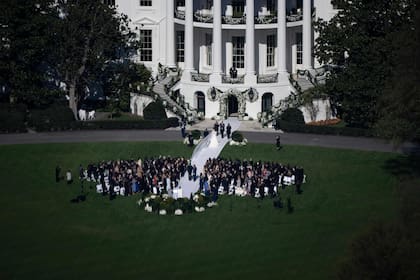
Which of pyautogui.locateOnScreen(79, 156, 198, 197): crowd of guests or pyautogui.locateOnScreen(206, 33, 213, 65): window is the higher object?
pyautogui.locateOnScreen(206, 33, 213, 65): window

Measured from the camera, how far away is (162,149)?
258 feet

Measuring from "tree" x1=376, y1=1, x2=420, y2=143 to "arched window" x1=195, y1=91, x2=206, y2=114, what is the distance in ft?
85.1

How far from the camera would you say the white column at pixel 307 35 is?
299 feet

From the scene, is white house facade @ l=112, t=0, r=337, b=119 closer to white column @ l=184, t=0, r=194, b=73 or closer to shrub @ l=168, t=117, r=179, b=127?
white column @ l=184, t=0, r=194, b=73

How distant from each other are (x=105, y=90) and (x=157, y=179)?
84.7ft

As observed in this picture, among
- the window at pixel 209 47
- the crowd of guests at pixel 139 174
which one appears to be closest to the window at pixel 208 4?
the window at pixel 209 47

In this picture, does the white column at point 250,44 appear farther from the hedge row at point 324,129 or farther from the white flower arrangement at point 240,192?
the white flower arrangement at point 240,192

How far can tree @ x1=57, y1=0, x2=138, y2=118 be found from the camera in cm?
8575

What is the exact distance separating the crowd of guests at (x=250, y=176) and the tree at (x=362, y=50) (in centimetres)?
868

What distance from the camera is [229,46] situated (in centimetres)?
9419

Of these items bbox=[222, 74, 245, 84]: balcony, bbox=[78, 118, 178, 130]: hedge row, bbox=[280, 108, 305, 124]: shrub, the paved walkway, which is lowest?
the paved walkway

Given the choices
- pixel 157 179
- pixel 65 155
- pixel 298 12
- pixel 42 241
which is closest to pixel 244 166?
pixel 157 179

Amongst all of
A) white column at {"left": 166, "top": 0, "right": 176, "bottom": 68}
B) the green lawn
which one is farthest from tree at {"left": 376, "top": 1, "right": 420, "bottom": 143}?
white column at {"left": 166, "top": 0, "right": 176, "bottom": 68}

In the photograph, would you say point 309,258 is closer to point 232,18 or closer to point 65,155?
point 65,155
